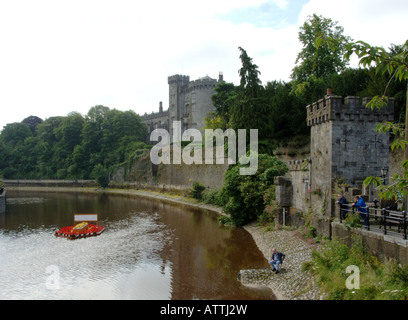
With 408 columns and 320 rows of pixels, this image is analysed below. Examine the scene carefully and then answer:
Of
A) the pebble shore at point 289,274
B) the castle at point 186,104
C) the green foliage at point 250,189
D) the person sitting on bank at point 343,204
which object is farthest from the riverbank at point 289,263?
the castle at point 186,104

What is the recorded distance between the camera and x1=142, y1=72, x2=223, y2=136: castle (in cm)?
6222

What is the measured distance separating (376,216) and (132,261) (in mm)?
10246

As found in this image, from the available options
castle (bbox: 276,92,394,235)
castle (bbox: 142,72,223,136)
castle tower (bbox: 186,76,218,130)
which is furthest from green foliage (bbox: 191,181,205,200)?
castle tower (bbox: 186,76,218,130)

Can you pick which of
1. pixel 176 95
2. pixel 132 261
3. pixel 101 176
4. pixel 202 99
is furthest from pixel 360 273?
pixel 176 95

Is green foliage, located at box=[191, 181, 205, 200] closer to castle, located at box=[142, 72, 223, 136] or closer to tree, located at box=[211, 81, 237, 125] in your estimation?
tree, located at box=[211, 81, 237, 125]

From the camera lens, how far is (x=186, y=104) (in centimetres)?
6694

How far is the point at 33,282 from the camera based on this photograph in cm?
1365

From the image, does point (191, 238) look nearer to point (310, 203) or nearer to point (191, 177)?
point (310, 203)

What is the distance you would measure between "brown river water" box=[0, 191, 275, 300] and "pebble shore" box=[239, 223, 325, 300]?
0.44m

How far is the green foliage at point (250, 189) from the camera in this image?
22.4 m

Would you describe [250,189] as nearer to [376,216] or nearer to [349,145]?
[349,145]

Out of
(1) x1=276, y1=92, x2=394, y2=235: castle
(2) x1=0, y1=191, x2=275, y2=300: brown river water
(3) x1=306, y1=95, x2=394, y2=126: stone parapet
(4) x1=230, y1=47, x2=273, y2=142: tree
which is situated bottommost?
(2) x1=0, y1=191, x2=275, y2=300: brown river water
